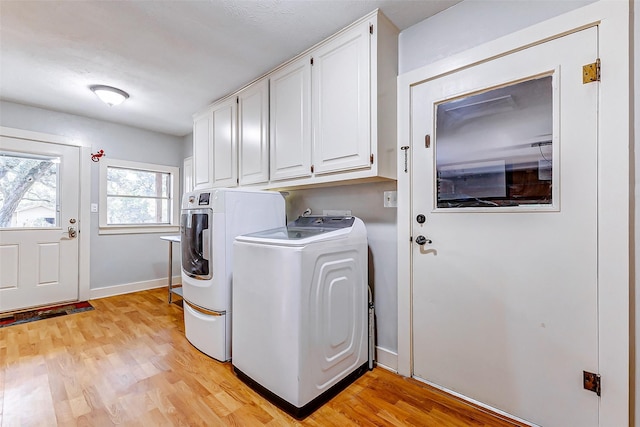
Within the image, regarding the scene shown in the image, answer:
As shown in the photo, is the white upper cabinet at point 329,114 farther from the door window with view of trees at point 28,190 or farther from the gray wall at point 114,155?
the door window with view of trees at point 28,190

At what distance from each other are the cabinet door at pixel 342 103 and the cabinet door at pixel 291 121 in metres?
0.08

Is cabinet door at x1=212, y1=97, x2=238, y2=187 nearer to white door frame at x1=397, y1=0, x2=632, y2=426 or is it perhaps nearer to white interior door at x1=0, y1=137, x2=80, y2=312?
white interior door at x1=0, y1=137, x2=80, y2=312

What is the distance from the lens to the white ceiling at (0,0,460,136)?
167cm

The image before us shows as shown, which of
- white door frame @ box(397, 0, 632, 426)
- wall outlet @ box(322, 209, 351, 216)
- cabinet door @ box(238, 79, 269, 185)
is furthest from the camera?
cabinet door @ box(238, 79, 269, 185)

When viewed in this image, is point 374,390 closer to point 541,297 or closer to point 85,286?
point 541,297

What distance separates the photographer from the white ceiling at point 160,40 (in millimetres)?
1671

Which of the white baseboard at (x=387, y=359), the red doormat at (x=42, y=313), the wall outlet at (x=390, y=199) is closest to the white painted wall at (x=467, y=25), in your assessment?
the wall outlet at (x=390, y=199)

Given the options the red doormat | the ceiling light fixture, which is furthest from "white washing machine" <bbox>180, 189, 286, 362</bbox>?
the red doormat

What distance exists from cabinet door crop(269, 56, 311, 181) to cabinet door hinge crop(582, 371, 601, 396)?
1784 millimetres

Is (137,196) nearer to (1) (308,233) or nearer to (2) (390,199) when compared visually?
(1) (308,233)

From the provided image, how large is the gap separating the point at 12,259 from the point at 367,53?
4019 mm

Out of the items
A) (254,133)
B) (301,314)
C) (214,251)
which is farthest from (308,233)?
(254,133)

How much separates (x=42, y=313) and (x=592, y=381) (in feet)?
14.7

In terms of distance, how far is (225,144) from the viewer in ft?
9.30
